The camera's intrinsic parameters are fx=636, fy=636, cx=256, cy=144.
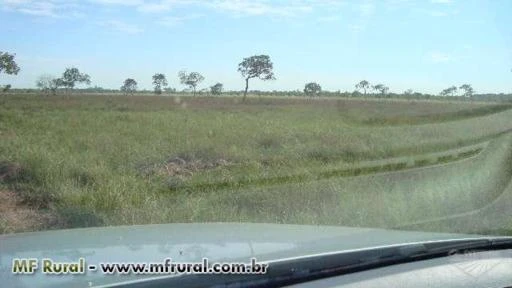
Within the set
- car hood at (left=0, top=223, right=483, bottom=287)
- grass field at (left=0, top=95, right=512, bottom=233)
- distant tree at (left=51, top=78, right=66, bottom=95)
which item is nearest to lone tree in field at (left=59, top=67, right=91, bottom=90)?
distant tree at (left=51, top=78, right=66, bottom=95)

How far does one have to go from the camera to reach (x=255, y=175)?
923 cm

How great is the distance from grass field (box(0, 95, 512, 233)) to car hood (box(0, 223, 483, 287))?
291 cm

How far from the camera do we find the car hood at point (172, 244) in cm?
254

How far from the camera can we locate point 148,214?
670 cm

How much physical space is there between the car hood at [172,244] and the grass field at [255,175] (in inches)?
115

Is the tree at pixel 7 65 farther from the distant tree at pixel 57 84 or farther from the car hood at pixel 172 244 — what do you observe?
the car hood at pixel 172 244

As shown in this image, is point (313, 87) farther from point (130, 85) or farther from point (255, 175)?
point (255, 175)

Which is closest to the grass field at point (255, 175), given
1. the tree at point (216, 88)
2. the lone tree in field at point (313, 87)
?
the lone tree in field at point (313, 87)

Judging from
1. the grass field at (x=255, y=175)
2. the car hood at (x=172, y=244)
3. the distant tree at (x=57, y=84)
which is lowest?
the grass field at (x=255, y=175)

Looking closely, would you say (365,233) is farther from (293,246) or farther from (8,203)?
(8,203)

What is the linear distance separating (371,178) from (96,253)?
623 centimetres

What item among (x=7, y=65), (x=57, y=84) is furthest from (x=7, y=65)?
(x=57, y=84)

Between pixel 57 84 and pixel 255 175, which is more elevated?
pixel 57 84

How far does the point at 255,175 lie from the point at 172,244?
6096 mm
